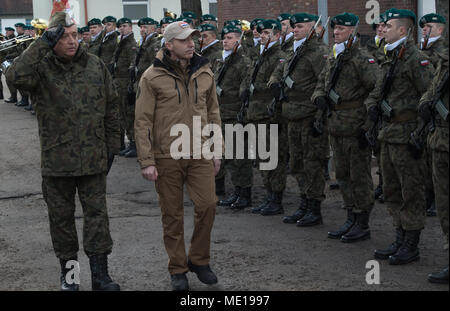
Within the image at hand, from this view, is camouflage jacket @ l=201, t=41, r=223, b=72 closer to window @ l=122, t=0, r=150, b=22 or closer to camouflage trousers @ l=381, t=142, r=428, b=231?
camouflage trousers @ l=381, t=142, r=428, b=231

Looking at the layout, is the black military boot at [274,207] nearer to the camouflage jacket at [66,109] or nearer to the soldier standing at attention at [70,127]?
the soldier standing at attention at [70,127]

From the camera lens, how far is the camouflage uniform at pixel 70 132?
532 cm

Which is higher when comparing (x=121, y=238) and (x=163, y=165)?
(x=163, y=165)

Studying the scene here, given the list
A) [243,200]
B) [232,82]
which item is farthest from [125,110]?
[243,200]

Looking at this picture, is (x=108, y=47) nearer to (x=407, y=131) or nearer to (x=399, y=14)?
(x=399, y=14)

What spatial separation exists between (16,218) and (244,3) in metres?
13.8

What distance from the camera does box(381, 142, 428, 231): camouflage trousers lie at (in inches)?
239

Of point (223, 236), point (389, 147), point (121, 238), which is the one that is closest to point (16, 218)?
point (121, 238)

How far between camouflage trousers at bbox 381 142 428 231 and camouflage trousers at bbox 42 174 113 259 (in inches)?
98.4

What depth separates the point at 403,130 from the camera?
6.10 meters

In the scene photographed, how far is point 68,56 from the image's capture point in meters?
5.34

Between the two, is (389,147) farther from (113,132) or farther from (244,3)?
(244,3)

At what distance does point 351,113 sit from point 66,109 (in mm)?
2850

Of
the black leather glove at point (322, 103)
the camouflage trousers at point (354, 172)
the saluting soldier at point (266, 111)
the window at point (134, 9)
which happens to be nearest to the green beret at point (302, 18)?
the saluting soldier at point (266, 111)
